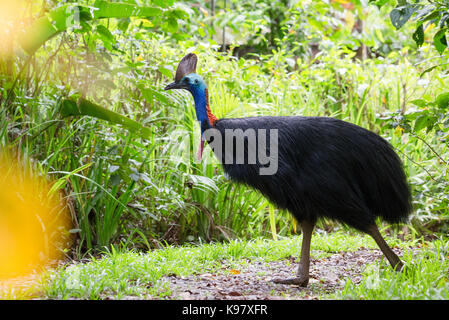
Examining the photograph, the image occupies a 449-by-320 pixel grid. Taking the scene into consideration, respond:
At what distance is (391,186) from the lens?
312 centimetres

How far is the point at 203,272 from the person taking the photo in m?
3.41

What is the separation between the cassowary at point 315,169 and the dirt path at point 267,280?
0.53 ft

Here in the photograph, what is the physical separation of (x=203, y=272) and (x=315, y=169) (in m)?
1.08

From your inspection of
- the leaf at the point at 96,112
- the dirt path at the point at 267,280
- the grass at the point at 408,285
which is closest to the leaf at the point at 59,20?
the leaf at the point at 96,112

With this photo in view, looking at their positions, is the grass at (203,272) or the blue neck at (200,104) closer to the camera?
the grass at (203,272)

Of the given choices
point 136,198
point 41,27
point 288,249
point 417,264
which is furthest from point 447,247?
point 41,27

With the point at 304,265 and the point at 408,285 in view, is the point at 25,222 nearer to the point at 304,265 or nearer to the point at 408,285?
the point at 304,265

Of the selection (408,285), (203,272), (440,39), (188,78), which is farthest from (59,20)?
(408,285)

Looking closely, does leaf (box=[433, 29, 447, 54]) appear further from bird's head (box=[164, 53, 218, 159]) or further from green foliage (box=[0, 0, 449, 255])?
bird's head (box=[164, 53, 218, 159])

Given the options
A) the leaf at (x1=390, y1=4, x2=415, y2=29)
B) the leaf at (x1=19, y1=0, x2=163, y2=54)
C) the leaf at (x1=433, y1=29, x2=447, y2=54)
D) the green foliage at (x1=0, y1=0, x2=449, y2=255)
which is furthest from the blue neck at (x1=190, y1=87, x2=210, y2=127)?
the leaf at (x1=433, y1=29, x2=447, y2=54)

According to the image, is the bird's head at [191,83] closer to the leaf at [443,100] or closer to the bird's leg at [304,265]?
the bird's leg at [304,265]

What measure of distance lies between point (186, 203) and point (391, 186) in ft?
6.40

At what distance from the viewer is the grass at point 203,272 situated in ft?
8.32

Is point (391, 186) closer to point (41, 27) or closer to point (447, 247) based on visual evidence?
point (447, 247)
